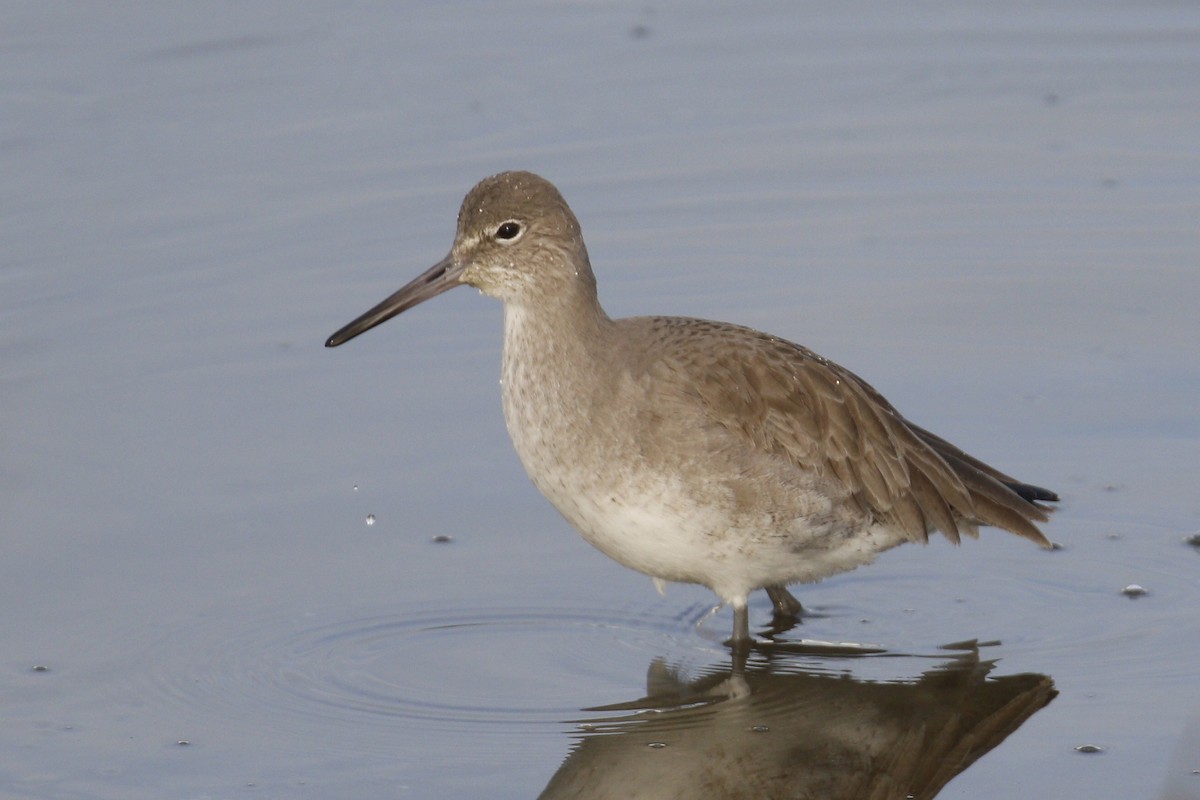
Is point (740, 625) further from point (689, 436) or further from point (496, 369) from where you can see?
point (496, 369)

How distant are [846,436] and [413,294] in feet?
5.79

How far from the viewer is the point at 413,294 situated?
27.1 ft

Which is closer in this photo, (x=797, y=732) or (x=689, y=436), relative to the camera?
(x=797, y=732)

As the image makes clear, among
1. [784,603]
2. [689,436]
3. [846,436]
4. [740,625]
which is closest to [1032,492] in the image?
[846,436]

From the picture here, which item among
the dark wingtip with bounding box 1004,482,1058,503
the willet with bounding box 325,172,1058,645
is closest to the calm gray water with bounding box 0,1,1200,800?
the dark wingtip with bounding box 1004,482,1058,503

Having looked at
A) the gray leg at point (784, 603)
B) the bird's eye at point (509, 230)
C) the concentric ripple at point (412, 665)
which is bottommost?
the concentric ripple at point (412, 665)

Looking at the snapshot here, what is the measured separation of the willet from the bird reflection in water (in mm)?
436

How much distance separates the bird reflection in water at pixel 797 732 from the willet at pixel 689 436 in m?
0.44

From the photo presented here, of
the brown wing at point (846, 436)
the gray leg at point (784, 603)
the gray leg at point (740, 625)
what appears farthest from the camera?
the gray leg at point (784, 603)

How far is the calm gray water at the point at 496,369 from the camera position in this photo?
296 inches

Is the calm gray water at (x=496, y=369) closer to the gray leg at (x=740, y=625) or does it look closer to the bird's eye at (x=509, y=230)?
the gray leg at (x=740, y=625)

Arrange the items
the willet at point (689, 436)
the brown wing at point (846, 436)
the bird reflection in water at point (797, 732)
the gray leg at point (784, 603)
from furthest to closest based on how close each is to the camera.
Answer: the gray leg at point (784, 603) < the brown wing at point (846, 436) < the willet at point (689, 436) < the bird reflection in water at point (797, 732)

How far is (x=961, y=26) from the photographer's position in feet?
46.8

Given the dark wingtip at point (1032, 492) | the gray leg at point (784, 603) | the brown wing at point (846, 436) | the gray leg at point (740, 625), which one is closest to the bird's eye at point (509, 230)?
the brown wing at point (846, 436)
